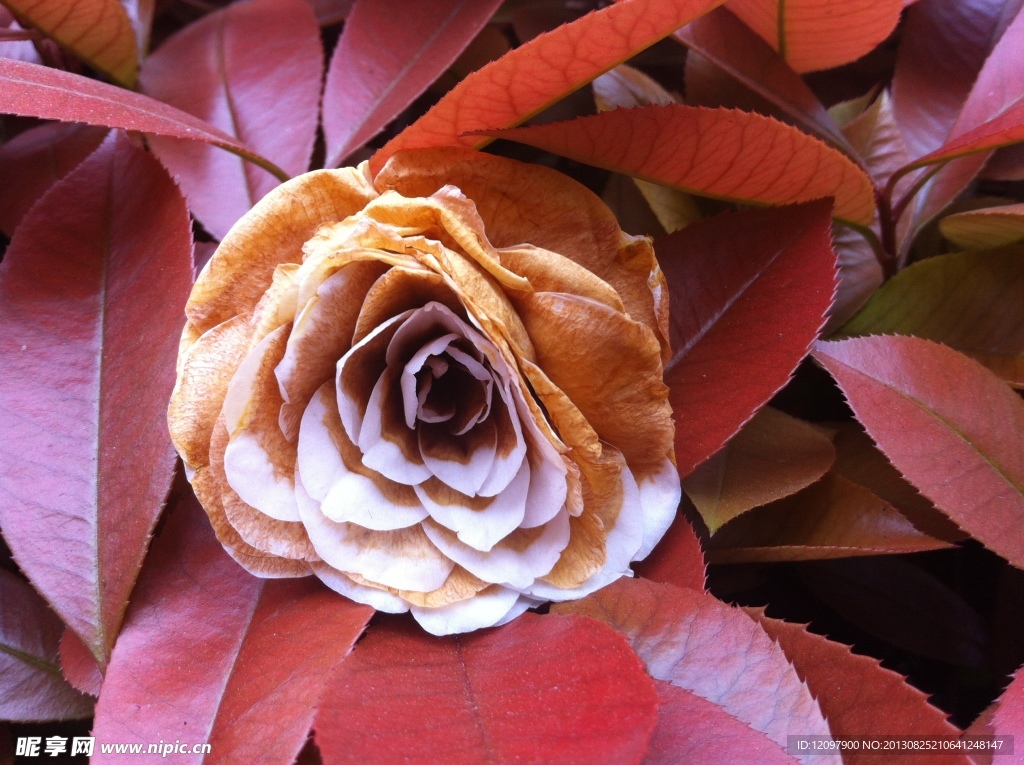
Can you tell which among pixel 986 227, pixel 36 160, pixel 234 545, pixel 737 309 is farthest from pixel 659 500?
pixel 36 160

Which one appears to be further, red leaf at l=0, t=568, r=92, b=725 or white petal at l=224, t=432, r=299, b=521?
red leaf at l=0, t=568, r=92, b=725

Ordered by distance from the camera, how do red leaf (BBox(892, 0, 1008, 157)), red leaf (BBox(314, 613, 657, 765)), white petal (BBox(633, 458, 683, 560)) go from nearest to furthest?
red leaf (BBox(314, 613, 657, 765)) < white petal (BBox(633, 458, 683, 560)) < red leaf (BBox(892, 0, 1008, 157))

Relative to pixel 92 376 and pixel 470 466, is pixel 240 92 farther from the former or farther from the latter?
pixel 470 466

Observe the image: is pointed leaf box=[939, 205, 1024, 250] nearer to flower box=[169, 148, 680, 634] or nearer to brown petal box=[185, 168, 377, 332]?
flower box=[169, 148, 680, 634]

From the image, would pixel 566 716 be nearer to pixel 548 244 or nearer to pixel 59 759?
pixel 548 244

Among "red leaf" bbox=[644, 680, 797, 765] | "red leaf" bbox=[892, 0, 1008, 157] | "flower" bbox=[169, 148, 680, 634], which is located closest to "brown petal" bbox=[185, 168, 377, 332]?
"flower" bbox=[169, 148, 680, 634]

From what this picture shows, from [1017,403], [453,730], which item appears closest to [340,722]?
[453,730]
